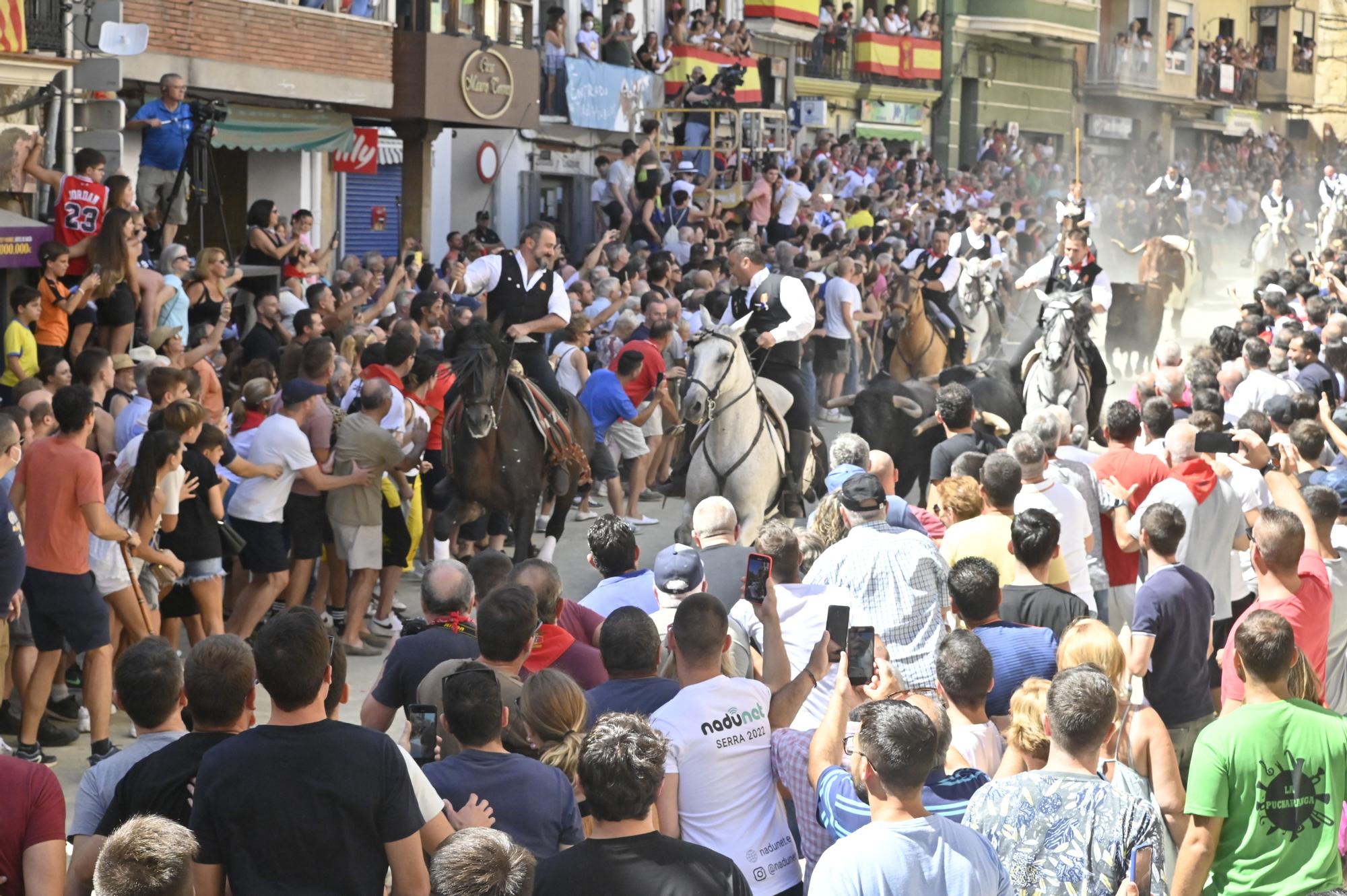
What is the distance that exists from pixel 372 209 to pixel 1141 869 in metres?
19.6

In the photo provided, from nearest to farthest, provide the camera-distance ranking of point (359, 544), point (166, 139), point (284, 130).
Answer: point (359, 544), point (166, 139), point (284, 130)

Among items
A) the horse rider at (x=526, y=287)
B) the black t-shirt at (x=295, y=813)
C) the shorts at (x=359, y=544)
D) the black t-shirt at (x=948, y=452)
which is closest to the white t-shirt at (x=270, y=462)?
the shorts at (x=359, y=544)

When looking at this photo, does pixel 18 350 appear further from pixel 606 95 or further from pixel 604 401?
pixel 606 95

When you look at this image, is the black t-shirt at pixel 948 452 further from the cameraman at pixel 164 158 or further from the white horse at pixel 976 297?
the white horse at pixel 976 297

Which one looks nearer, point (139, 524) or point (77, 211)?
point (139, 524)

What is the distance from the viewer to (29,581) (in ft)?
25.6

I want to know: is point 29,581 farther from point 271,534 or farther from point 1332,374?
point 1332,374

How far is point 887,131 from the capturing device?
3931 centimetres

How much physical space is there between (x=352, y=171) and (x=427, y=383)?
1044 centimetres

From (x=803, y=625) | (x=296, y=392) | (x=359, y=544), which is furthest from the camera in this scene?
(x=359, y=544)

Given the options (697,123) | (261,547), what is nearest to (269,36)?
(261,547)

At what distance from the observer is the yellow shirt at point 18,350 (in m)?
10.4

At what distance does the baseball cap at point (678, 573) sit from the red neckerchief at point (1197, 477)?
308 centimetres

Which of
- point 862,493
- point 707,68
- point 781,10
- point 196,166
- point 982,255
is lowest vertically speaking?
point 862,493
